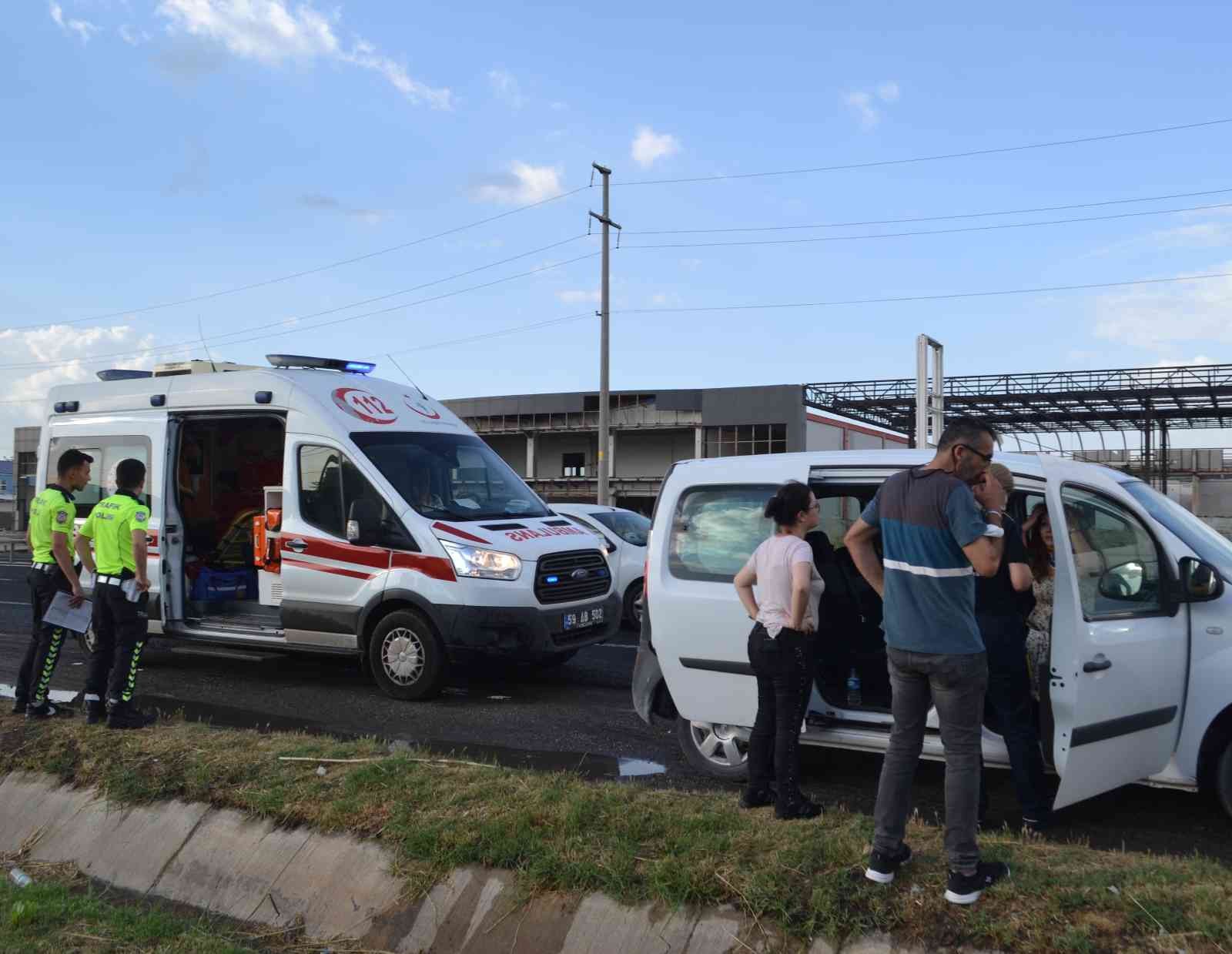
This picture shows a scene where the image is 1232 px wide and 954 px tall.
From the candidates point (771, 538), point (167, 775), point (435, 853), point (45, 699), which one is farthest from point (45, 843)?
point (771, 538)

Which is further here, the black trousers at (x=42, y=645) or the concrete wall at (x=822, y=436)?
the concrete wall at (x=822, y=436)

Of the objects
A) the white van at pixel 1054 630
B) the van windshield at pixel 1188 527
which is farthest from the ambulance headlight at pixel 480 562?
the van windshield at pixel 1188 527

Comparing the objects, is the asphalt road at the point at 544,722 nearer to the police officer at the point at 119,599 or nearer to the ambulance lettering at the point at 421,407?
the police officer at the point at 119,599

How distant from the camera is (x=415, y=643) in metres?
8.52

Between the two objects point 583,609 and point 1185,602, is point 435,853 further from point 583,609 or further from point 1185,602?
point 583,609

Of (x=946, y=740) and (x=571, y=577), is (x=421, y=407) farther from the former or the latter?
(x=946, y=740)

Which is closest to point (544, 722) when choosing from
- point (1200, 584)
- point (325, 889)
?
point (325, 889)

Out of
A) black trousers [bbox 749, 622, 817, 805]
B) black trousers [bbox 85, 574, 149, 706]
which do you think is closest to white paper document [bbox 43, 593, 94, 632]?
black trousers [bbox 85, 574, 149, 706]

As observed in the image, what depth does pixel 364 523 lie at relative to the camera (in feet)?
28.3

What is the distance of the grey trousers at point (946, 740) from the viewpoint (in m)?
3.85

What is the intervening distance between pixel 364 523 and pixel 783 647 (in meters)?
4.65

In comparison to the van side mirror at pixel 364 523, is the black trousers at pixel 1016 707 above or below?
below

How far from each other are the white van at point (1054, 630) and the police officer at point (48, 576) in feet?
12.4

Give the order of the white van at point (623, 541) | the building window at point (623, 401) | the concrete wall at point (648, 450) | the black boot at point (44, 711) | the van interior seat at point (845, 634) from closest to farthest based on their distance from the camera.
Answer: the van interior seat at point (845, 634) < the black boot at point (44, 711) < the white van at point (623, 541) < the concrete wall at point (648, 450) < the building window at point (623, 401)
